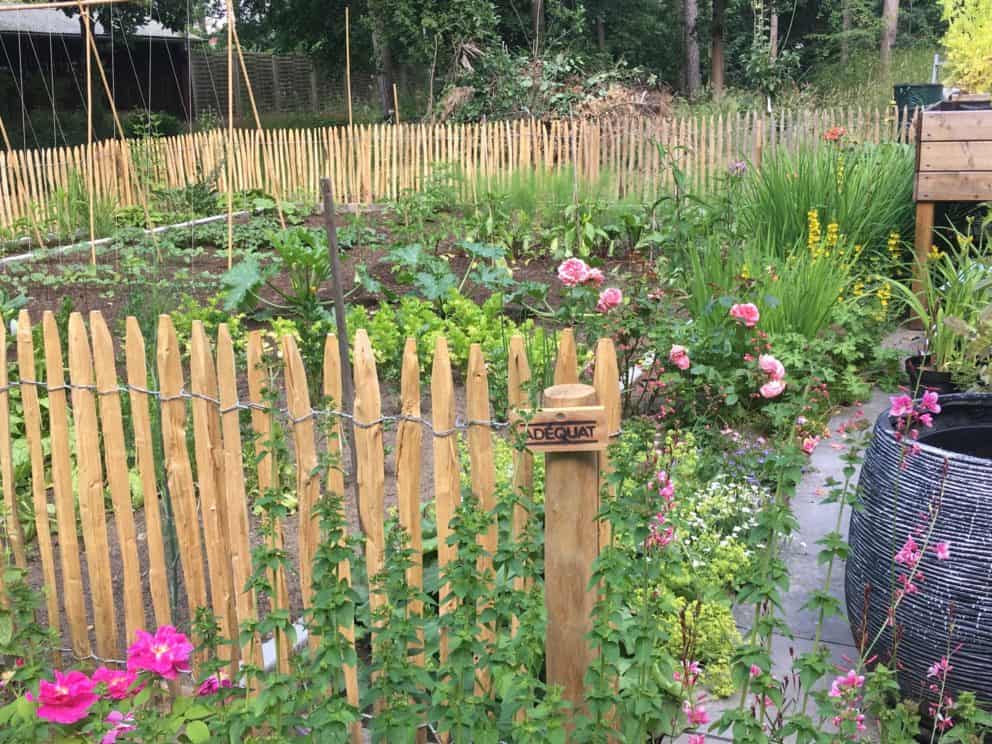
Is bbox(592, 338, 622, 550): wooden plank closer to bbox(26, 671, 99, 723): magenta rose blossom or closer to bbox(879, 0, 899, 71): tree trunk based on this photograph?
bbox(26, 671, 99, 723): magenta rose blossom

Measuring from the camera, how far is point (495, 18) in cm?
1864

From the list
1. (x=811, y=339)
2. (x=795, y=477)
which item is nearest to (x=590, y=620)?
(x=795, y=477)

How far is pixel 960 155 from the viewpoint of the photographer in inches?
223

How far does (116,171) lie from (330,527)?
1107 cm

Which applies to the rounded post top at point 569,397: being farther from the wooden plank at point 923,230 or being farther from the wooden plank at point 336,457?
the wooden plank at point 923,230

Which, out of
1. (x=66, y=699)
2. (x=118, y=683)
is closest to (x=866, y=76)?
(x=118, y=683)

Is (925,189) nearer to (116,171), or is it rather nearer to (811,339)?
(811,339)

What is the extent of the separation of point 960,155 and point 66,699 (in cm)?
551

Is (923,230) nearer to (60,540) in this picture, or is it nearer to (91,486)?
(91,486)

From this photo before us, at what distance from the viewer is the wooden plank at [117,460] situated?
2768 mm

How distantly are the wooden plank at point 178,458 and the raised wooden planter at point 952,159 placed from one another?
4.59 metres

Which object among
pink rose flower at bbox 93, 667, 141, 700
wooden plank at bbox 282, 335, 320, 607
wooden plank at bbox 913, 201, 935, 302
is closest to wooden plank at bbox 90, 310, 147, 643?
pink rose flower at bbox 93, 667, 141, 700

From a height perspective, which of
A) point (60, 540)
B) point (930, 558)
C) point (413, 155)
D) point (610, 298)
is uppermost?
point (413, 155)

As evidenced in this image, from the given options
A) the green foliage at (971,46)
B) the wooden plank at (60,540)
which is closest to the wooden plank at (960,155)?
the green foliage at (971,46)
